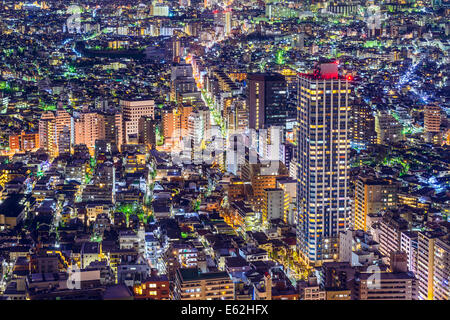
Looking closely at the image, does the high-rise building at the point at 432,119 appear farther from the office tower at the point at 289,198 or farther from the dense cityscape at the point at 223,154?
the office tower at the point at 289,198

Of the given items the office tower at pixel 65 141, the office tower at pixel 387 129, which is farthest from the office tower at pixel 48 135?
the office tower at pixel 387 129

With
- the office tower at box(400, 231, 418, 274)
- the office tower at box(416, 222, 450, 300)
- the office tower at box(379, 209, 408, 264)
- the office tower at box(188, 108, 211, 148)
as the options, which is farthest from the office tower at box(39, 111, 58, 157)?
the office tower at box(416, 222, 450, 300)

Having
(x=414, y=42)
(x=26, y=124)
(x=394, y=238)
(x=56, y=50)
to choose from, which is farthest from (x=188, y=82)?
(x=394, y=238)

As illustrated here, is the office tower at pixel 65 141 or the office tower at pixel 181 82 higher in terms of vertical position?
the office tower at pixel 181 82

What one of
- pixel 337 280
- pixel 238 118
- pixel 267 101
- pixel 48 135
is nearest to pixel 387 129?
pixel 267 101

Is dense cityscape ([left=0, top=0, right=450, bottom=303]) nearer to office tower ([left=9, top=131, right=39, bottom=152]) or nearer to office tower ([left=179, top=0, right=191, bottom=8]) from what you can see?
office tower ([left=9, top=131, right=39, bottom=152])

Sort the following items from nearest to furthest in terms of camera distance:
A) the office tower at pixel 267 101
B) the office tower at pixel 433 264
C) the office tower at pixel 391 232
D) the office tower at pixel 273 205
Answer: the office tower at pixel 433 264 → the office tower at pixel 391 232 → the office tower at pixel 273 205 → the office tower at pixel 267 101
